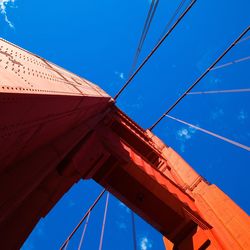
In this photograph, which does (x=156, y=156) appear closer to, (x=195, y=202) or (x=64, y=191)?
(x=195, y=202)

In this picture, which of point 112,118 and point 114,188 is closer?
point 114,188

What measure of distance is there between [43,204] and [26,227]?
0.56 metres

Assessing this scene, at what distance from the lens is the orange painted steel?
10.7 ft

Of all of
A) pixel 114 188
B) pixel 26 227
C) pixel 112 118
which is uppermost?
pixel 112 118

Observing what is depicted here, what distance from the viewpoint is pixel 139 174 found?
24.9ft

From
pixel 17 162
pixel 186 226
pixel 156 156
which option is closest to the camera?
pixel 17 162

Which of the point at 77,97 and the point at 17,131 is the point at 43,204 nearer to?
the point at 77,97

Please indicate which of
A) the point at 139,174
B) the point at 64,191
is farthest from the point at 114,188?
the point at 64,191

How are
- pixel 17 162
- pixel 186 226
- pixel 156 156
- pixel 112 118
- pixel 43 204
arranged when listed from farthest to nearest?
pixel 156 156 → pixel 112 118 → pixel 186 226 → pixel 43 204 → pixel 17 162

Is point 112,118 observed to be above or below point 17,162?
above

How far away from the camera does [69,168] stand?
20.9 feet

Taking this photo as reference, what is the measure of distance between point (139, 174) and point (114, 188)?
35.8 inches

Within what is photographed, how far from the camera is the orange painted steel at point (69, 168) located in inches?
128

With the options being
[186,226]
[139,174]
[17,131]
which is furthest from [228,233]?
[17,131]
